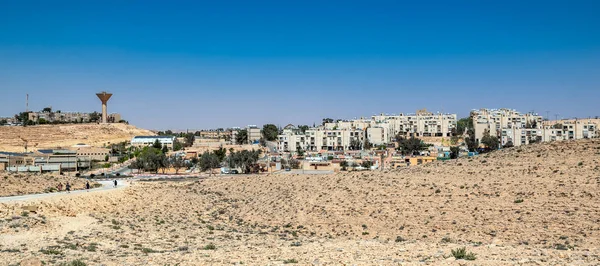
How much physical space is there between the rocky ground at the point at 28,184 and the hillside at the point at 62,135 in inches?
3406

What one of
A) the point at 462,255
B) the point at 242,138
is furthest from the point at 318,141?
the point at 462,255

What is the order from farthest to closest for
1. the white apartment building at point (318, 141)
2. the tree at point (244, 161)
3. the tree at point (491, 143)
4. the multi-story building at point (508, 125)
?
the white apartment building at point (318, 141) → the multi-story building at point (508, 125) → the tree at point (491, 143) → the tree at point (244, 161)

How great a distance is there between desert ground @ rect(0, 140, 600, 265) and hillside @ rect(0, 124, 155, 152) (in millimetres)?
98504

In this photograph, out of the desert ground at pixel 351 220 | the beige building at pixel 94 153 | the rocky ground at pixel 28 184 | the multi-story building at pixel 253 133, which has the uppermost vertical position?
the multi-story building at pixel 253 133

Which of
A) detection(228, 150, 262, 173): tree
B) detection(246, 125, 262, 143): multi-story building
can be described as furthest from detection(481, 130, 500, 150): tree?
detection(246, 125, 262, 143): multi-story building

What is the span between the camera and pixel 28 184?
118ft

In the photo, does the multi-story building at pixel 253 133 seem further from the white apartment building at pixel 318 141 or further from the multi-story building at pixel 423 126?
the multi-story building at pixel 423 126

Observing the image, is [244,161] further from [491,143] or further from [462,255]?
[462,255]

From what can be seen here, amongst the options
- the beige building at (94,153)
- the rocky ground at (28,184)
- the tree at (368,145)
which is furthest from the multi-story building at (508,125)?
the rocky ground at (28,184)

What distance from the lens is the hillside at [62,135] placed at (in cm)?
12562

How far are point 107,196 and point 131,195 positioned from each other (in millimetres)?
2542

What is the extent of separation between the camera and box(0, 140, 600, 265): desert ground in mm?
15789

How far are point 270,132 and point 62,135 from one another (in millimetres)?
60601

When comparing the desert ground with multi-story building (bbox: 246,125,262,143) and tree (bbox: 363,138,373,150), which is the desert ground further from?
multi-story building (bbox: 246,125,262,143)
